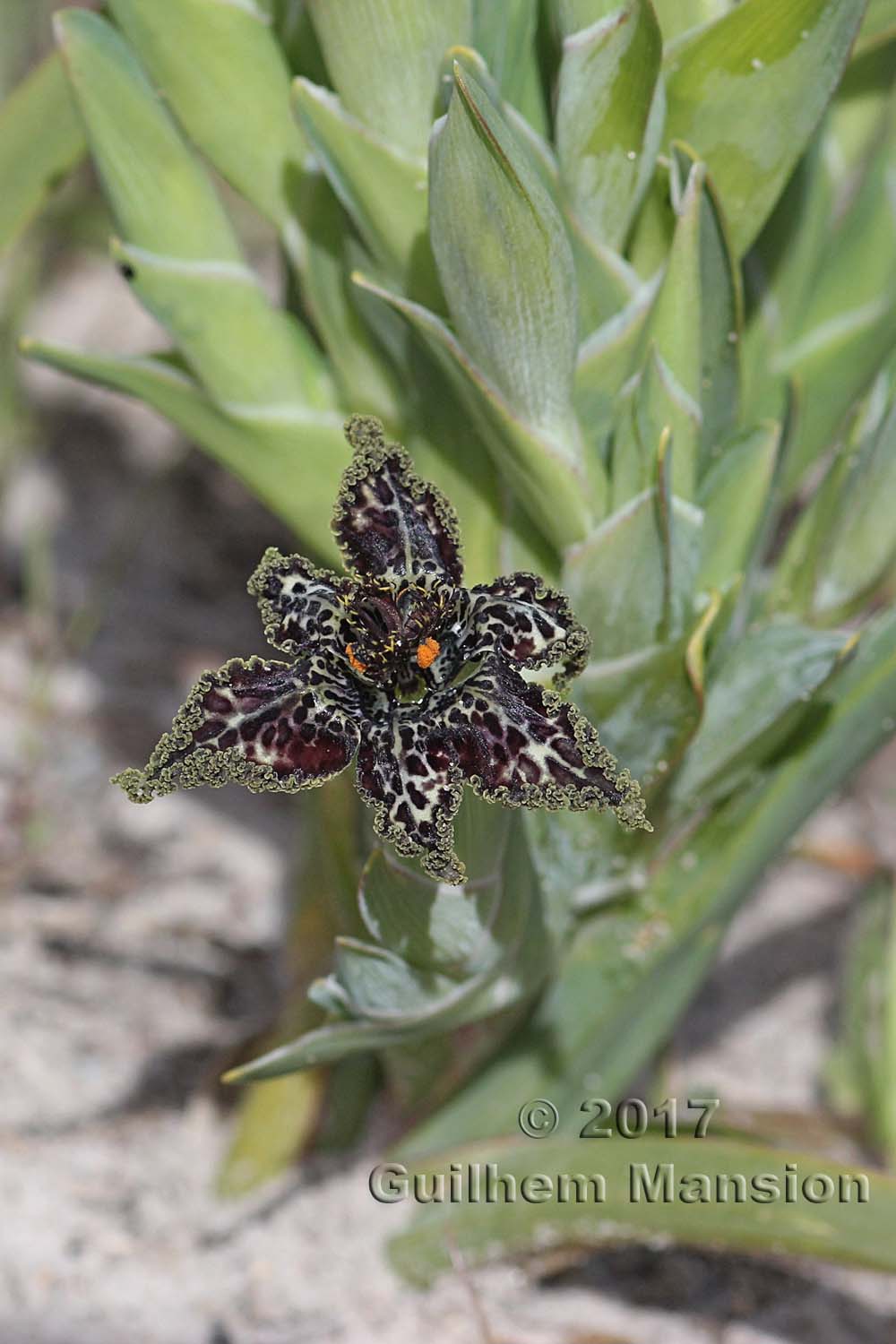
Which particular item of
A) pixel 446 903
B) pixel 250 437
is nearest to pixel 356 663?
pixel 446 903

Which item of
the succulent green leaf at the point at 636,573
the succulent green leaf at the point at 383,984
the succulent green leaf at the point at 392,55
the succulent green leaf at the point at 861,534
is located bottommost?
the succulent green leaf at the point at 383,984

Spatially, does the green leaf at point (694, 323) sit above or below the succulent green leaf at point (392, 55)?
below

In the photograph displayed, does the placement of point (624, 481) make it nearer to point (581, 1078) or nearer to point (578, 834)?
point (578, 834)

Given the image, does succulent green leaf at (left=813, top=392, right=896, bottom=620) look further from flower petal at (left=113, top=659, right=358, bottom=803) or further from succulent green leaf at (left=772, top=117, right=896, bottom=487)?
flower petal at (left=113, top=659, right=358, bottom=803)

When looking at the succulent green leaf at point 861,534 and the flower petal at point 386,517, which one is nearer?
the flower petal at point 386,517

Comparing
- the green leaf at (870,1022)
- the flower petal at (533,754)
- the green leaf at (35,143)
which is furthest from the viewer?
the green leaf at (870,1022)

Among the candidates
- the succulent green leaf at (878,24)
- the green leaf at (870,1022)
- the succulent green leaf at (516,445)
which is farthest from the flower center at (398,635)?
the green leaf at (870,1022)

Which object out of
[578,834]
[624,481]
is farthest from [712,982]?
[624,481]

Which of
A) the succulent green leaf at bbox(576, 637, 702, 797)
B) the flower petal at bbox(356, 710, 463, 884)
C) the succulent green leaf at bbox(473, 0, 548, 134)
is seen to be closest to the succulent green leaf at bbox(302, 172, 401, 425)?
the succulent green leaf at bbox(473, 0, 548, 134)

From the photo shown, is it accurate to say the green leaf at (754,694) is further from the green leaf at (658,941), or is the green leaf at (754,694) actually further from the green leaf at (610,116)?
the green leaf at (610,116)
